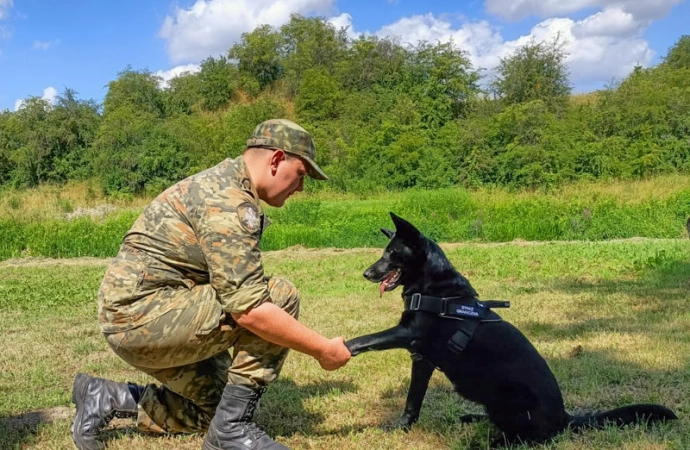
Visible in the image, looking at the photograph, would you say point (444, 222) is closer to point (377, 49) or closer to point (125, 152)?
point (125, 152)

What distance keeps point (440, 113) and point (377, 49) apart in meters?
10.5

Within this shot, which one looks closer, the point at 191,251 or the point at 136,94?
the point at 191,251

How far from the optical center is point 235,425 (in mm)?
2641

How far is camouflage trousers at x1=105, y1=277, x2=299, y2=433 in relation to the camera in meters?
2.52

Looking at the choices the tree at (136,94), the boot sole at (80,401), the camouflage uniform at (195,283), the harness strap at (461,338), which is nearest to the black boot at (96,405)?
the boot sole at (80,401)

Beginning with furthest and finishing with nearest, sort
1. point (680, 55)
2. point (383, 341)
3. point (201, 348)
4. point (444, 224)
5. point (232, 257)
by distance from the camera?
1. point (680, 55)
2. point (444, 224)
3. point (383, 341)
4. point (201, 348)
5. point (232, 257)

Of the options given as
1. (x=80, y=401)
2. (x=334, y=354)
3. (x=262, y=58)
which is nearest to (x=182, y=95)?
(x=262, y=58)

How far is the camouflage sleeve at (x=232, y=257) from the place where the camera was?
2283mm

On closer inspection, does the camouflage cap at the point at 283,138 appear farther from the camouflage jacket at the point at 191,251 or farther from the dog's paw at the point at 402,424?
the dog's paw at the point at 402,424

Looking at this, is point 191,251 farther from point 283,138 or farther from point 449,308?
point 449,308

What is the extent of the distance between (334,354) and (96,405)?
1380mm

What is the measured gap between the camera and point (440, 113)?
30766 mm

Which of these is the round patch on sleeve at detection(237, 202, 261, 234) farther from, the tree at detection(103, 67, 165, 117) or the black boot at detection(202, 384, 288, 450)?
the tree at detection(103, 67, 165, 117)

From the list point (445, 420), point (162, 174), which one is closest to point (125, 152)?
point (162, 174)
